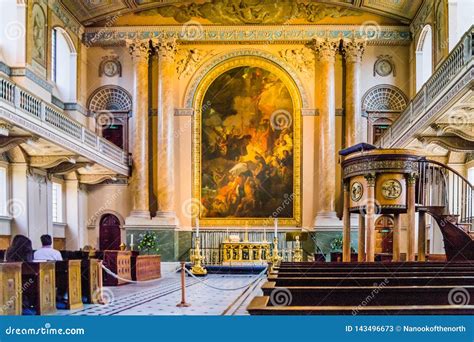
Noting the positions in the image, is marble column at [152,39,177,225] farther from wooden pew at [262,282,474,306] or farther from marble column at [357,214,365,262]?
wooden pew at [262,282,474,306]

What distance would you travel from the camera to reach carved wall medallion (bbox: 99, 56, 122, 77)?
79.5 feet

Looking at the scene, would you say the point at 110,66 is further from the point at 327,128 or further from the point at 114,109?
the point at 327,128

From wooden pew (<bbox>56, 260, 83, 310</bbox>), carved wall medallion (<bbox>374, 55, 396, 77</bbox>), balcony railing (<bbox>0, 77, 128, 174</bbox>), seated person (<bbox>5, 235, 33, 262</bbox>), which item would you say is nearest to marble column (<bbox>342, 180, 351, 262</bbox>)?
wooden pew (<bbox>56, 260, 83, 310</bbox>)

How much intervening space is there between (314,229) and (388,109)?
17.3ft

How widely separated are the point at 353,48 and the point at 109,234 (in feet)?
37.1

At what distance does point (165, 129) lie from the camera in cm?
2356

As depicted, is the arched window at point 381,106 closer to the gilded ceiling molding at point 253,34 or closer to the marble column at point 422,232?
the gilded ceiling molding at point 253,34

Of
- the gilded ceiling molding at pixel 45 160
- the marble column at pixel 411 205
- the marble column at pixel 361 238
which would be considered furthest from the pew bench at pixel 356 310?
the gilded ceiling molding at pixel 45 160

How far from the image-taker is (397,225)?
1112 centimetres

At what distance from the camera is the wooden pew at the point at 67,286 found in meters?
10.2

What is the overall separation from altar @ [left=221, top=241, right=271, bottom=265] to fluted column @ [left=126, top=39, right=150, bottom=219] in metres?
3.75

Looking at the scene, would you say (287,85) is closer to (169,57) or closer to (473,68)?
(169,57)

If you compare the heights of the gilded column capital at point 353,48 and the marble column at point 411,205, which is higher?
the gilded column capital at point 353,48

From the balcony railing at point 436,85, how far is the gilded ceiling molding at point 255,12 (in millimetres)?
5387
